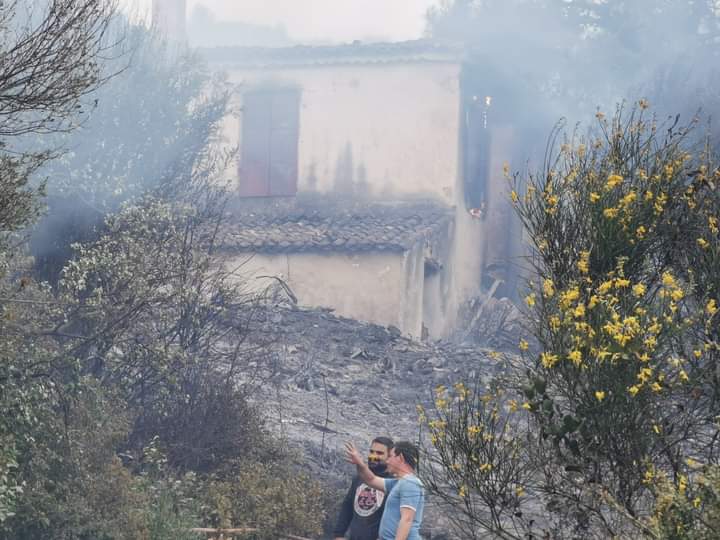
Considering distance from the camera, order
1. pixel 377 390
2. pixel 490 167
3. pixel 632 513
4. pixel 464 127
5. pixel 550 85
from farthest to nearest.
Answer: pixel 550 85
pixel 490 167
pixel 464 127
pixel 377 390
pixel 632 513

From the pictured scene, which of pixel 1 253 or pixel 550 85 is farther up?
pixel 550 85

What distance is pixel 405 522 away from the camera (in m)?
7.43

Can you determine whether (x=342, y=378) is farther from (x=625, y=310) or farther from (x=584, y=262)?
(x=625, y=310)

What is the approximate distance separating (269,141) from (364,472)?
17.8 meters

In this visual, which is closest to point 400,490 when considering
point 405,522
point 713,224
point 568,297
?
point 405,522

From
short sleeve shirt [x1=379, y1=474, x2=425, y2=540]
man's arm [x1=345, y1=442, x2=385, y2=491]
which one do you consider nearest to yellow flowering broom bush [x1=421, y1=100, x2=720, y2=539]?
short sleeve shirt [x1=379, y1=474, x2=425, y2=540]

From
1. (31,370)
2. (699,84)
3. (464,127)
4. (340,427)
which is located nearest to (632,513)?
(31,370)

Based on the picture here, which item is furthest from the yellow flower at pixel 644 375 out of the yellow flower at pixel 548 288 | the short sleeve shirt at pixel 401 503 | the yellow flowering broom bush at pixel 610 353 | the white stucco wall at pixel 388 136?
the white stucco wall at pixel 388 136

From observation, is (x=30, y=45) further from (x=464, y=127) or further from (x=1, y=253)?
(x=464, y=127)

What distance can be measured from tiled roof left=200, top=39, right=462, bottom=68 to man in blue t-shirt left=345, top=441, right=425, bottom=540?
1684cm

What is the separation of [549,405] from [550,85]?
23459 millimetres

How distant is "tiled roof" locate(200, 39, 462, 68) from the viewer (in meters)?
23.7

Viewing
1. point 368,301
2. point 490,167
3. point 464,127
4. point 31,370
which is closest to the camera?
point 31,370

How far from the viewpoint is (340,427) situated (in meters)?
14.8
